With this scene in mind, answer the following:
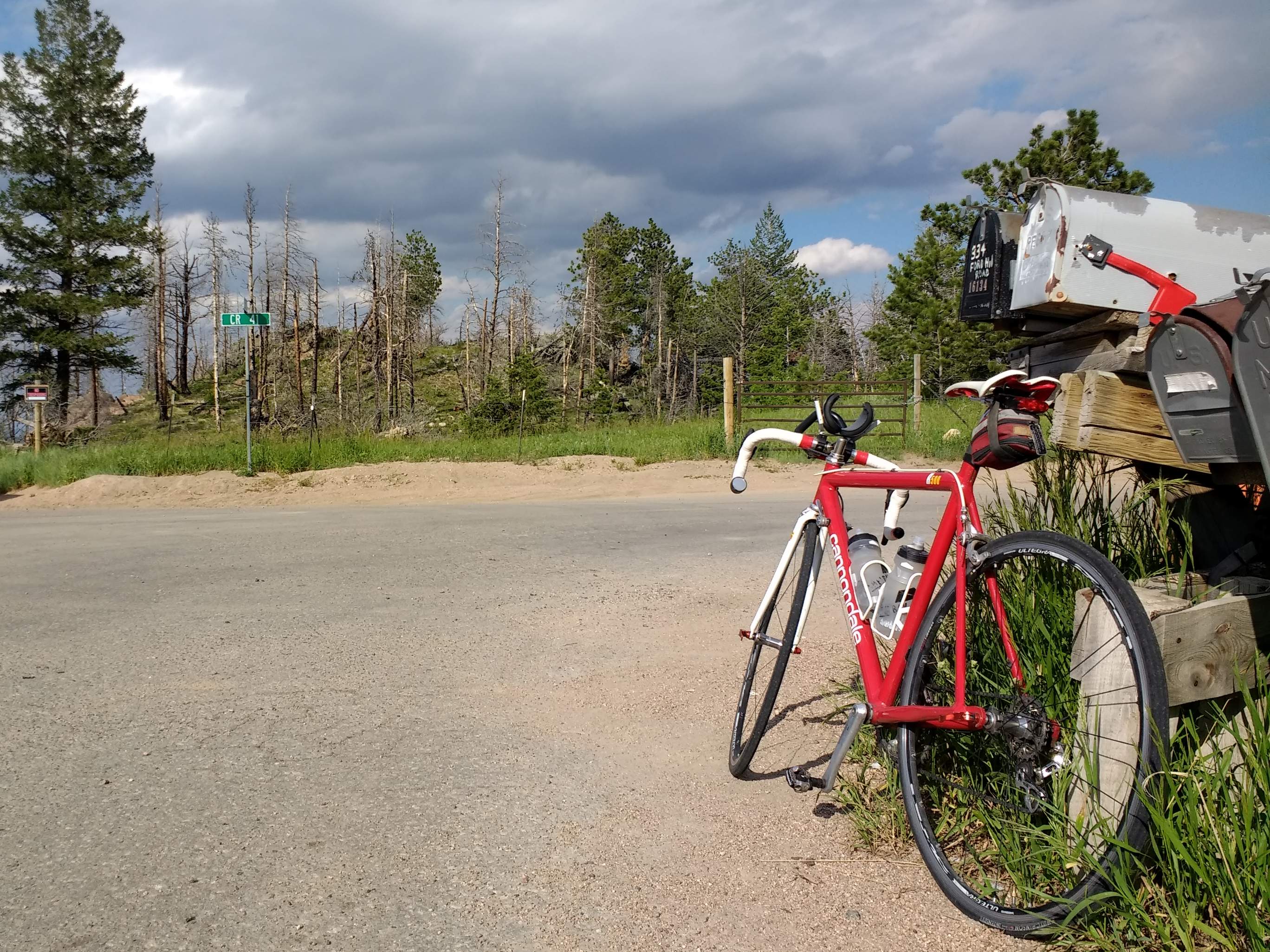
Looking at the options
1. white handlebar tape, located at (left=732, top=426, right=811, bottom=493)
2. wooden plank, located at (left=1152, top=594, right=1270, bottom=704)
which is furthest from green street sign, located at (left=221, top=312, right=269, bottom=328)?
wooden plank, located at (left=1152, top=594, right=1270, bottom=704)

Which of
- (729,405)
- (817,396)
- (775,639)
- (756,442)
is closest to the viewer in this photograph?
(775,639)

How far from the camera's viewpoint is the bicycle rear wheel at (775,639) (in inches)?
143

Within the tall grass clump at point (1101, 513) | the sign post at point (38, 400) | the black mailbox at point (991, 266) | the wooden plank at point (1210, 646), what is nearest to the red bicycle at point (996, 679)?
the wooden plank at point (1210, 646)

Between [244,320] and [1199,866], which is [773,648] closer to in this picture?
[1199,866]

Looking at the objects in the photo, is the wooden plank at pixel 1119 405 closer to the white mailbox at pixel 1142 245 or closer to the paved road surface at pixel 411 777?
the white mailbox at pixel 1142 245

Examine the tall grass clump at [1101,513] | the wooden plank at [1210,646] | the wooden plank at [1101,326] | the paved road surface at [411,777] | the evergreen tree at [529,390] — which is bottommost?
the paved road surface at [411,777]

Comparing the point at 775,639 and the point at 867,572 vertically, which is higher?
the point at 867,572

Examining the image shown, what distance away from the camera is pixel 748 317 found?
48.2 meters

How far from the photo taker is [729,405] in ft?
74.1

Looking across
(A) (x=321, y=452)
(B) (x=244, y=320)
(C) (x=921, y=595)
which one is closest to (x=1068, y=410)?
(C) (x=921, y=595)

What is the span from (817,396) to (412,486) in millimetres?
9253

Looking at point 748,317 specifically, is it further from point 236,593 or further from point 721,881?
point 721,881

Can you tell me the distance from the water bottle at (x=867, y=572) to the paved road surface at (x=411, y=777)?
847 mm

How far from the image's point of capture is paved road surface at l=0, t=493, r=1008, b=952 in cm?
292
